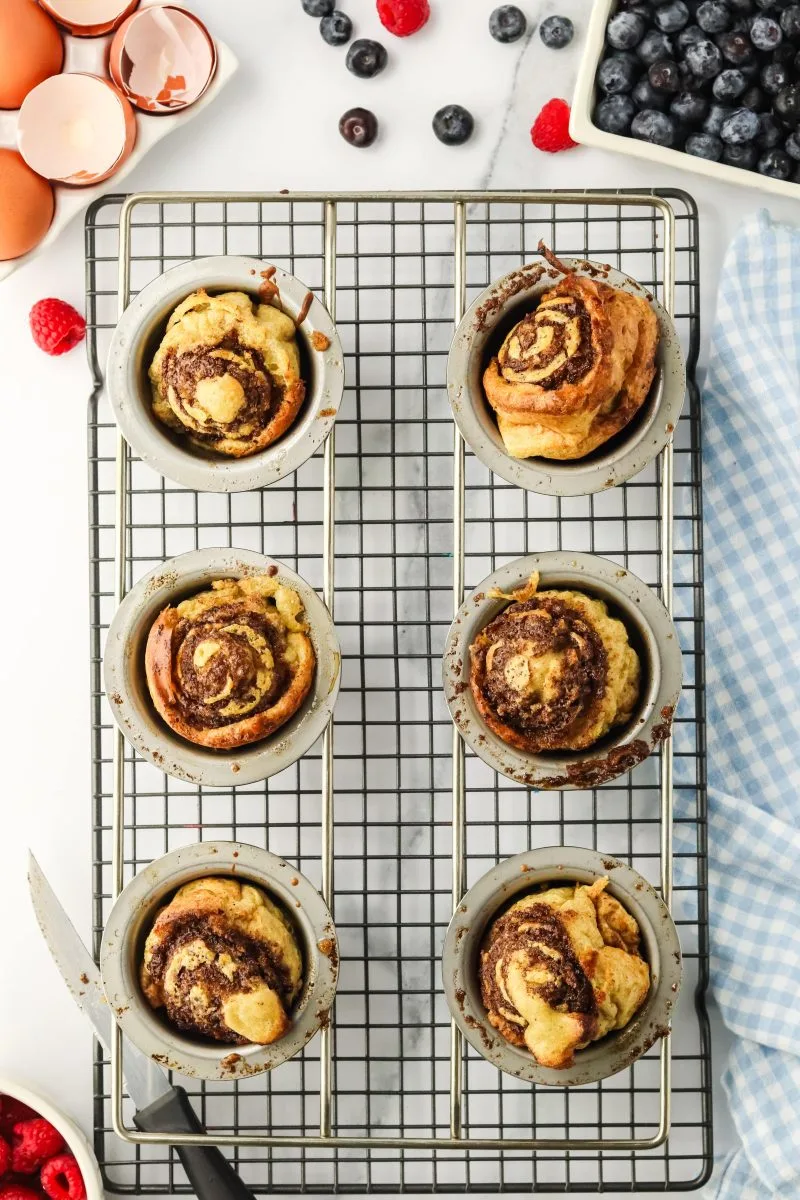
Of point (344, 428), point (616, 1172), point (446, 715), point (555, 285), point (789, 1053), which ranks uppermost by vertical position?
point (555, 285)

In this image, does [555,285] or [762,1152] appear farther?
[762,1152]

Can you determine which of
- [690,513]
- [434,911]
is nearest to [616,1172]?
[434,911]

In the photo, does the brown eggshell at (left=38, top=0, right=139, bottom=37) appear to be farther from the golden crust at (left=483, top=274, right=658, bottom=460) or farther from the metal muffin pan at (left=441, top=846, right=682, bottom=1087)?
the metal muffin pan at (left=441, top=846, right=682, bottom=1087)

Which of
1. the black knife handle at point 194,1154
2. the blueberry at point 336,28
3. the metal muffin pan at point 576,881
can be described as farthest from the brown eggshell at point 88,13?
the black knife handle at point 194,1154

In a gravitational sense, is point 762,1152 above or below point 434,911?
below

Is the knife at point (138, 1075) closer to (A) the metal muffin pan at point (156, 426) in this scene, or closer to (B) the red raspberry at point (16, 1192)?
(B) the red raspberry at point (16, 1192)

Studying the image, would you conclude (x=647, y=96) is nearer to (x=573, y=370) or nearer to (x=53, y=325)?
(x=573, y=370)

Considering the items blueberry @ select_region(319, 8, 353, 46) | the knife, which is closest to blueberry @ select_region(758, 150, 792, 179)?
blueberry @ select_region(319, 8, 353, 46)

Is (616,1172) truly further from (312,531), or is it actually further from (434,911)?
(312,531)
